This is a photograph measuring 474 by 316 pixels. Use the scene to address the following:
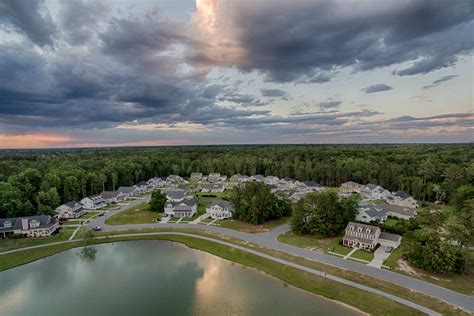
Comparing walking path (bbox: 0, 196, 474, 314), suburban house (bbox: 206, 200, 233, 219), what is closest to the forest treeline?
walking path (bbox: 0, 196, 474, 314)

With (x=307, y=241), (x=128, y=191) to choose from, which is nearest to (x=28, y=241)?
(x=128, y=191)

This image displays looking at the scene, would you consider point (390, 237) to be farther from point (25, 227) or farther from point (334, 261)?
point (25, 227)

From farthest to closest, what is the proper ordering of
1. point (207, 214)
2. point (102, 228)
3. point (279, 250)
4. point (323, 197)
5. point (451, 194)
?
point (451, 194) < point (207, 214) < point (102, 228) < point (323, 197) < point (279, 250)

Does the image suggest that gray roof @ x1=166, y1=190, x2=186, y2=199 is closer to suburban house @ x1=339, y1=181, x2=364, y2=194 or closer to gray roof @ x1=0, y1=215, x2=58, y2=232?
gray roof @ x1=0, y1=215, x2=58, y2=232

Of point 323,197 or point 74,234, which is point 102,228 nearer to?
point 74,234

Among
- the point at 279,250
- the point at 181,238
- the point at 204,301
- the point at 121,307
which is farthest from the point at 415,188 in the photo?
the point at 121,307

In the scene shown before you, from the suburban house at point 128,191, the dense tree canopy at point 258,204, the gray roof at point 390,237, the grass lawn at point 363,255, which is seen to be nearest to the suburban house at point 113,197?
the suburban house at point 128,191
